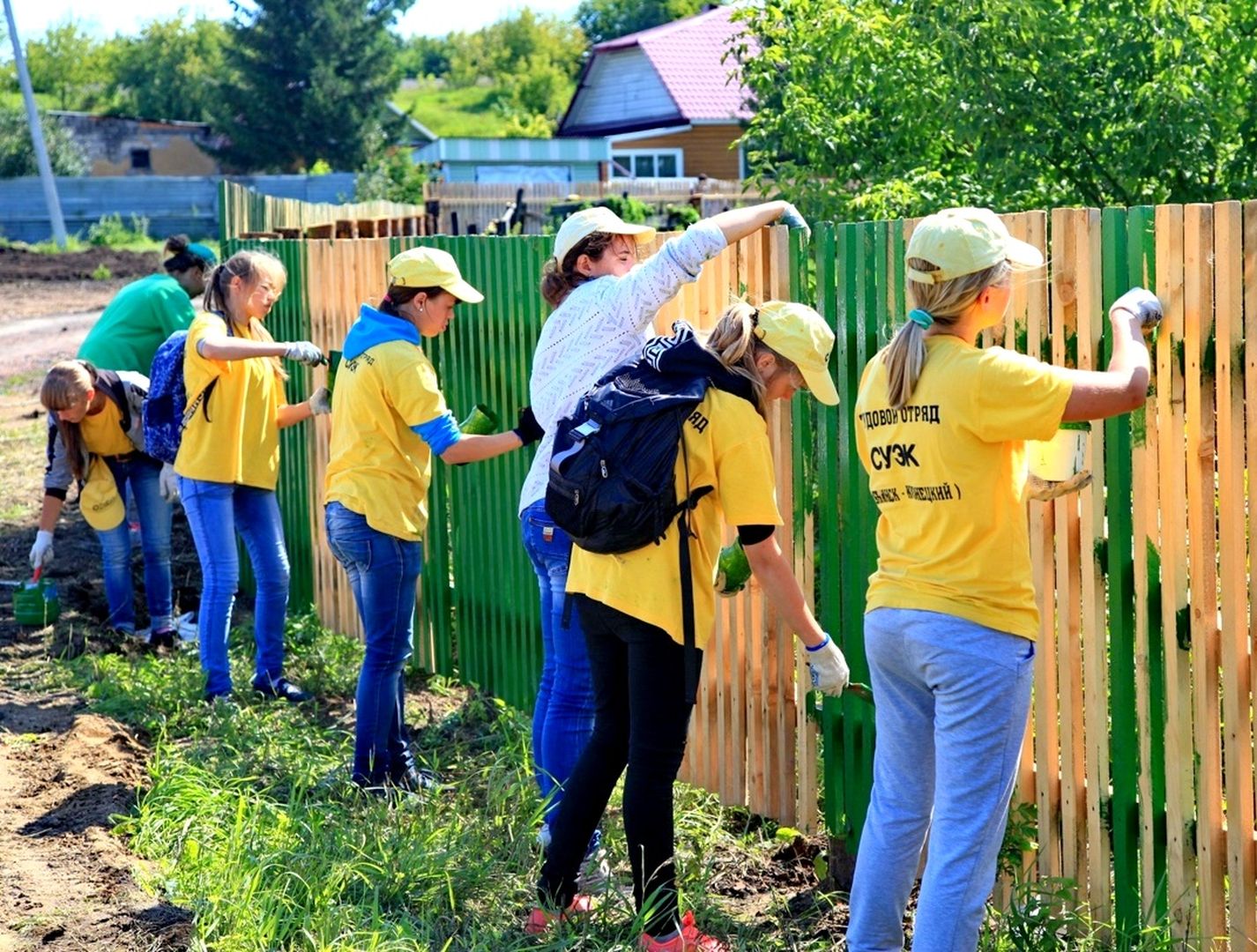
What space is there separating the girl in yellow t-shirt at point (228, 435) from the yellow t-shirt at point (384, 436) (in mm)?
1166

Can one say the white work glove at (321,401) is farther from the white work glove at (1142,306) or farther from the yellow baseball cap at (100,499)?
the white work glove at (1142,306)

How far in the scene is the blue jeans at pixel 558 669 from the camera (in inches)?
179

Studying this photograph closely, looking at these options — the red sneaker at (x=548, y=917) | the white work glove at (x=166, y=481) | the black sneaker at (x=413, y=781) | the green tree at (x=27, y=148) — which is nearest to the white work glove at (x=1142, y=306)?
the red sneaker at (x=548, y=917)

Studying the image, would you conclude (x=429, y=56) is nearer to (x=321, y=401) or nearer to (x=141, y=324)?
(x=141, y=324)

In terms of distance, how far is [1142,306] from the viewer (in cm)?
353

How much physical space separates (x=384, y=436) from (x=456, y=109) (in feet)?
290

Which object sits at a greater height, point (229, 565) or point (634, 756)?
point (229, 565)

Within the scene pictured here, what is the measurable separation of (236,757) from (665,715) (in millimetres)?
2593

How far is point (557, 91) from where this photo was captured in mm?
83750

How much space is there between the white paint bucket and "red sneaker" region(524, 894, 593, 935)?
1.68 metres

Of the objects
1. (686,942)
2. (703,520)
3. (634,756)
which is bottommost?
(686,942)

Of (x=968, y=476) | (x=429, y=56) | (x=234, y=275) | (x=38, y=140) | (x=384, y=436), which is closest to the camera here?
(x=968, y=476)

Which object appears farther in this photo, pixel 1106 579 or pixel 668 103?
pixel 668 103

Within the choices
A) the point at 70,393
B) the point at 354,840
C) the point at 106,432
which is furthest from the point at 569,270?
the point at 106,432
